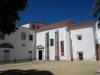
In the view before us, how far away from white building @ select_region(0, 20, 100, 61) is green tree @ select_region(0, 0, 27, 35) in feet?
66.2

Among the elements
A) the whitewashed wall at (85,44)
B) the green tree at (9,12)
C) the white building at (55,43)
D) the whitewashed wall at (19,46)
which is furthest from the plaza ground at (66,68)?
the whitewashed wall at (19,46)

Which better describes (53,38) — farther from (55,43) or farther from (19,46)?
(19,46)

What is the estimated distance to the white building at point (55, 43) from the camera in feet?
98.8

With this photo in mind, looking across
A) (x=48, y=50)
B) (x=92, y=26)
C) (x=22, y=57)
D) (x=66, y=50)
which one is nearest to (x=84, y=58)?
(x=66, y=50)

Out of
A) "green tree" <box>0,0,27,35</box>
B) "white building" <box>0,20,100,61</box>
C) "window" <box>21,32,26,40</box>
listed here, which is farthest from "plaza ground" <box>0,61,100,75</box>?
"window" <box>21,32,26,40</box>

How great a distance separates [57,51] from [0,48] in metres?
12.7

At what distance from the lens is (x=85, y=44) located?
30359 mm

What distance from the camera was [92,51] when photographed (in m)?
29.4

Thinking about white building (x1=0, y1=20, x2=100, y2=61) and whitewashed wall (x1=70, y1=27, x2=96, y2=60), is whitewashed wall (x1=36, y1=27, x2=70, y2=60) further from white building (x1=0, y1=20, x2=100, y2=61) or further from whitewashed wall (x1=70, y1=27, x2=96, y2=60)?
whitewashed wall (x1=70, y1=27, x2=96, y2=60)

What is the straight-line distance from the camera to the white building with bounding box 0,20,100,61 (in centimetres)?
3012

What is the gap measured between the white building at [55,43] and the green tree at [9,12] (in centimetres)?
2018

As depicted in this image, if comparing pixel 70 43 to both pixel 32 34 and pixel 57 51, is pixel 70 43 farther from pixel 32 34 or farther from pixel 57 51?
pixel 32 34

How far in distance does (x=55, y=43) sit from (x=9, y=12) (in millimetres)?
23587

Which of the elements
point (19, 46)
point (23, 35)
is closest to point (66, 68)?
point (19, 46)
